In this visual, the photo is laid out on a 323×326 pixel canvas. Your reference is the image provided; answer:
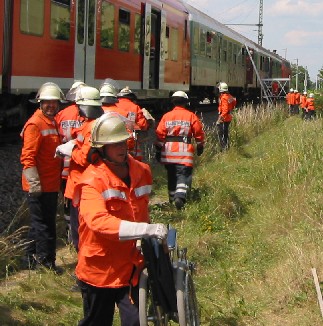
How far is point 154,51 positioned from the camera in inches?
664

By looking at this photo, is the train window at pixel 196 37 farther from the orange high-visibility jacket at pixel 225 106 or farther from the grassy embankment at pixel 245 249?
the grassy embankment at pixel 245 249

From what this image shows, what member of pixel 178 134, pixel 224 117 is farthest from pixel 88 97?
pixel 224 117

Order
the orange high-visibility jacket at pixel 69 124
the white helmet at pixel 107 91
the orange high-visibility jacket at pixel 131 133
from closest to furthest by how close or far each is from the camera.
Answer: the orange high-visibility jacket at pixel 69 124
the orange high-visibility jacket at pixel 131 133
the white helmet at pixel 107 91

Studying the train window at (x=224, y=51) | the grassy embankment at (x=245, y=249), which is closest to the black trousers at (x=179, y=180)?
the grassy embankment at (x=245, y=249)

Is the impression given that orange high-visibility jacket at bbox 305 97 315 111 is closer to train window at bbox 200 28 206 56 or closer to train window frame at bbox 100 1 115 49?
train window at bbox 200 28 206 56

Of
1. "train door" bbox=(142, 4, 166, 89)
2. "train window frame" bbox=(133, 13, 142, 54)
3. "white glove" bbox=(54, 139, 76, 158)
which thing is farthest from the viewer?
"train door" bbox=(142, 4, 166, 89)

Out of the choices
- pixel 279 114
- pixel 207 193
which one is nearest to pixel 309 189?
pixel 207 193

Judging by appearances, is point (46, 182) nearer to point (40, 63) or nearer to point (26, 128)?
point (26, 128)

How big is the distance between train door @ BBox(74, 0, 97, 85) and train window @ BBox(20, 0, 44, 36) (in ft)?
A: 4.11

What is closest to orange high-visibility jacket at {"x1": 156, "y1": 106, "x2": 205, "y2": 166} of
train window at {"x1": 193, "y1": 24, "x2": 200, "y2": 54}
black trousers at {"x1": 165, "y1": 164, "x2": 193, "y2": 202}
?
black trousers at {"x1": 165, "y1": 164, "x2": 193, "y2": 202}

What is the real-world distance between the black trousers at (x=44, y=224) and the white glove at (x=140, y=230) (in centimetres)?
278

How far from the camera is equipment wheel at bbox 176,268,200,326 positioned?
3.72m

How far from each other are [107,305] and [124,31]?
11.0 metres

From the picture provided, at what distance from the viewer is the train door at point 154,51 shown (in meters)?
16.1
